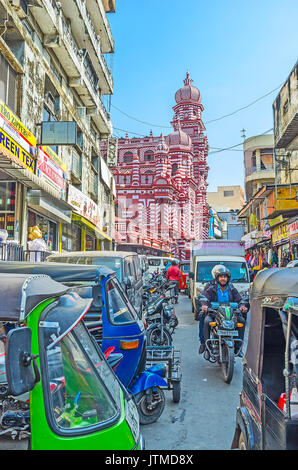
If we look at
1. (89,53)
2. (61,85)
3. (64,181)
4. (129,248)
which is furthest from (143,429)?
(129,248)

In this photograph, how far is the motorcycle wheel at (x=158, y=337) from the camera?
7.36 m

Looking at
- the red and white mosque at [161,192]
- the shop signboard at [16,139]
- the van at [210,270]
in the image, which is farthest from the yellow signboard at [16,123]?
the red and white mosque at [161,192]

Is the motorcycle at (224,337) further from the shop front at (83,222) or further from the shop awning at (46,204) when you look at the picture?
the shop front at (83,222)

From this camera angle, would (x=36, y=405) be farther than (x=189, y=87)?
No

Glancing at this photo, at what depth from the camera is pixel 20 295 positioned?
2.08 meters

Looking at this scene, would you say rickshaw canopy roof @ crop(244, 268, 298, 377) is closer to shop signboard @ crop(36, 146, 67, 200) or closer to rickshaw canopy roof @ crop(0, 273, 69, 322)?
rickshaw canopy roof @ crop(0, 273, 69, 322)

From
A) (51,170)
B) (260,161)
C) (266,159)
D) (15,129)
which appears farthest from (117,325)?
(266,159)

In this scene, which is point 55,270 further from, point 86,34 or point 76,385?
point 86,34

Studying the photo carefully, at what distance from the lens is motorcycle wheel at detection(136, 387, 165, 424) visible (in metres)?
4.44

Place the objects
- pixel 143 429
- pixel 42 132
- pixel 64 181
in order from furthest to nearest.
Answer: pixel 64 181
pixel 42 132
pixel 143 429

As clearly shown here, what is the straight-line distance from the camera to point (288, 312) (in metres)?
2.28

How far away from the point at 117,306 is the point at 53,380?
9.35 ft

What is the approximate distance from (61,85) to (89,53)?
510 cm

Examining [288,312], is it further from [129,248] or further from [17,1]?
[129,248]
